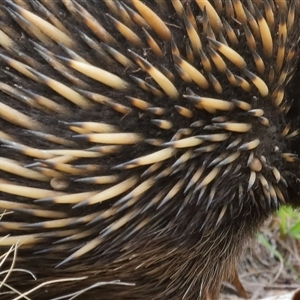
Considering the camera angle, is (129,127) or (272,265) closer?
(129,127)

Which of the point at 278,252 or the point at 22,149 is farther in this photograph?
the point at 278,252

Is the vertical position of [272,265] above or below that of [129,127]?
below

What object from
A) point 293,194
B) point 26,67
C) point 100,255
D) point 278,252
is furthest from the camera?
point 278,252

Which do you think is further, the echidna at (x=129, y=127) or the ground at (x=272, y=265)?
the ground at (x=272, y=265)

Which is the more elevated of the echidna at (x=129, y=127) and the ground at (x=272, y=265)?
the echidna at (x=129, y=127)

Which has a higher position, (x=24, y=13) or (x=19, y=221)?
(x=24, y=13)

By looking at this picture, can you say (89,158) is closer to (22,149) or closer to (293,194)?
(22,149)

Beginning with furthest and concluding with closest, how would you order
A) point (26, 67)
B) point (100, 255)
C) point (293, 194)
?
point (293, 194), point (100, 255), point (26, 67)

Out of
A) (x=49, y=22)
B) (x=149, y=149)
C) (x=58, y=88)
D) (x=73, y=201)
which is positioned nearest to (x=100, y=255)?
(x=73, y=201)
